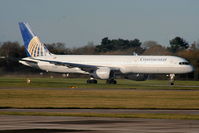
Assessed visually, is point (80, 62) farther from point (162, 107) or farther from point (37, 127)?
point (37, 127)

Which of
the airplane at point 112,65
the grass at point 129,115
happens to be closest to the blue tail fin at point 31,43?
the airplane at point 112,65

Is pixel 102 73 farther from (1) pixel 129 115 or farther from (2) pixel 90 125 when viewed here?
(2) pixel 90 125

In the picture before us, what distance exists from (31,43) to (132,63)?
18837 millimetres

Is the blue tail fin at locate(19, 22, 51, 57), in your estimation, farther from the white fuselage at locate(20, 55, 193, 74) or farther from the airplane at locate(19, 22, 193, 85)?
the white fuselage at locate(20, 55, 193, 74)

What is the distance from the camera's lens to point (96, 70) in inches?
3312

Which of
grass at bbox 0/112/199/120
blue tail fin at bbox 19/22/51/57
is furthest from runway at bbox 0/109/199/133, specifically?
blue tail fin at bbox 19/22/51/57

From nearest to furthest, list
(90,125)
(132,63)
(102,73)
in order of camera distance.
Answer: (90,125) < (102,73) < (132,63)

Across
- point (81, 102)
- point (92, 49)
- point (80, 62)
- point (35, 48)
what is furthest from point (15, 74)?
point (81, 102)

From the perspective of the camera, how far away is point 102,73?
8219cm

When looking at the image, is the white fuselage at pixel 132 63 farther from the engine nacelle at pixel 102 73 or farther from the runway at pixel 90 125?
the runway at pixel 90 125

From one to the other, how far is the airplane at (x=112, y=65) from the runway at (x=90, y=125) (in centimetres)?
5188

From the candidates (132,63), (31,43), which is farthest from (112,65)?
(31,43)

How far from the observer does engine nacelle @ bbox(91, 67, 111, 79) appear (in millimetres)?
82062

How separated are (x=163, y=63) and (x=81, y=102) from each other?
131 ft
